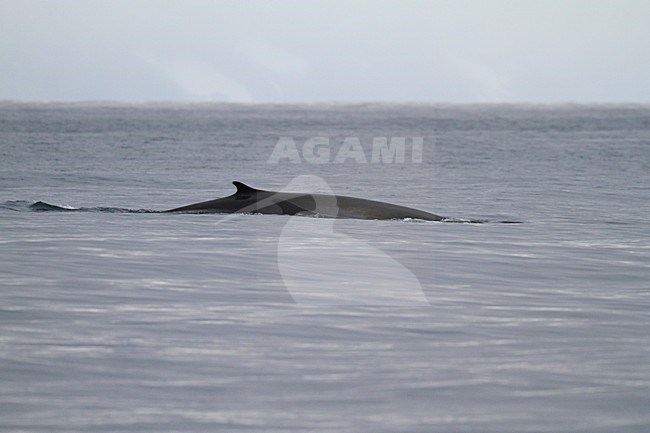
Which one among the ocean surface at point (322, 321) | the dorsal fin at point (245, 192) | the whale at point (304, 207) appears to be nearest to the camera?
the ocean surface at point (322, 321)

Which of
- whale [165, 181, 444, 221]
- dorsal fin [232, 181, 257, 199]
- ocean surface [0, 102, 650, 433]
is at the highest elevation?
dorsal fin [232, 181, 257, 199]

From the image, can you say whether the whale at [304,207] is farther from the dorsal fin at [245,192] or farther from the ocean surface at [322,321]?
the ocean surface at [322,321]

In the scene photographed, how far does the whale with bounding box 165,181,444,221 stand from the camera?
56.0ft

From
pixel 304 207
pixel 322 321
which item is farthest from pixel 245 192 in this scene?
pixel 322 321

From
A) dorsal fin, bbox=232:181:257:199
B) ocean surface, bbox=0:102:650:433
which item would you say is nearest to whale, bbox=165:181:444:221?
dorsal fin, bbox=232:181:257:199

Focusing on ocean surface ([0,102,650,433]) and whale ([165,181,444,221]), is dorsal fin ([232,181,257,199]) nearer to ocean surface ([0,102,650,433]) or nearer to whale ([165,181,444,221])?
whale ([165,181,444,221])

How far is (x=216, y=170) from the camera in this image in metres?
34.4

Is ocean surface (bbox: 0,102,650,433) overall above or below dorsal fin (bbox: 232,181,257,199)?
below

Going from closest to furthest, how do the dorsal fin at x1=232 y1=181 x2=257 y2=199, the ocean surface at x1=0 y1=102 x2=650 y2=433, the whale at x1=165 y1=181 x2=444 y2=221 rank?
the ocean surface at x1=0 y1=102 x2=650 y2=433 → the whale at x1=165 y1=181 x2=444 y2=221 → the dorsal fin at x1=232 y1=181 x2=257 y2=199

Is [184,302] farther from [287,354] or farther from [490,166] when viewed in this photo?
[490,166]

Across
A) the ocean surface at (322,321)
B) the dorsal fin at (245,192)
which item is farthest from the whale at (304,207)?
the ocean surface at (322,321)

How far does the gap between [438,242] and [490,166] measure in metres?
23.8

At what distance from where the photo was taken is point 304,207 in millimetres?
17078

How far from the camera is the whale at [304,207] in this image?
1706cm
